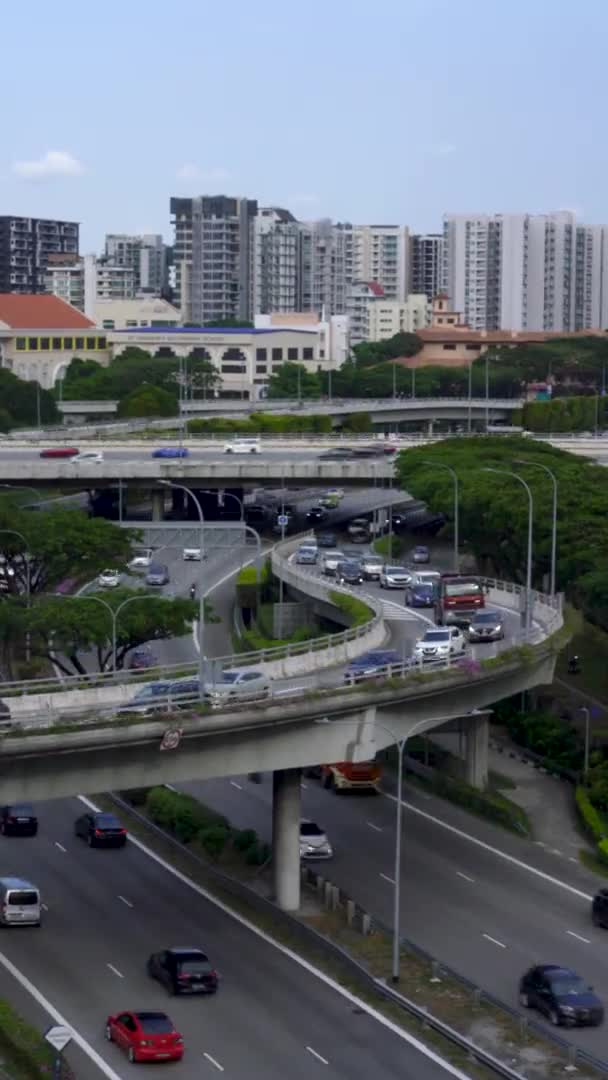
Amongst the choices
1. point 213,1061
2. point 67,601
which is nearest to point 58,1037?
point 213,1061

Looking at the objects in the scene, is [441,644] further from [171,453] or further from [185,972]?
[171,453]

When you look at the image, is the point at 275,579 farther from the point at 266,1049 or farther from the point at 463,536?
the point at 266,1049

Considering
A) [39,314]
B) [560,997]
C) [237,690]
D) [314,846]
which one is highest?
[39,314]

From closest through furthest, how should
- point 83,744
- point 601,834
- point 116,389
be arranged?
point 83,744
point 601,834
point 116,389

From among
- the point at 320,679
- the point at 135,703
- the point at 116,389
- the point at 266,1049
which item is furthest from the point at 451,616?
the point at 116,389

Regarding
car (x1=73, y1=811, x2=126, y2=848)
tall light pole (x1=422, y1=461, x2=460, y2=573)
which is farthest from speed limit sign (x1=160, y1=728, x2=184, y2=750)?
tall light pole (x1=422, y1=461, x2=460, y2=573)

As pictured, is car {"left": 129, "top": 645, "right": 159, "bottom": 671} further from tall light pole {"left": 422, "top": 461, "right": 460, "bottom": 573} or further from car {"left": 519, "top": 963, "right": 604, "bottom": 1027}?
car {"left": 519, "top": 963, "right": 604, "bottom": 1027}

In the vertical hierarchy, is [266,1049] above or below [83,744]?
below
